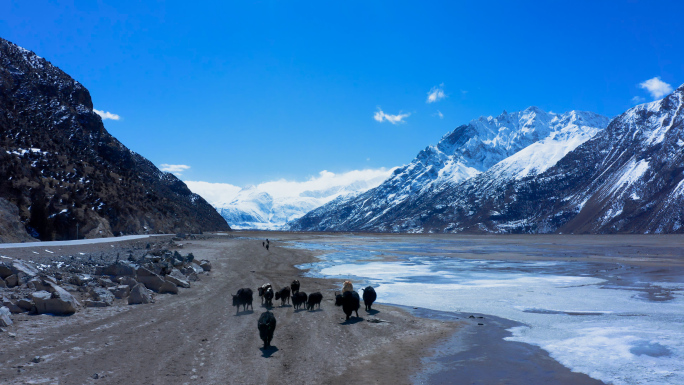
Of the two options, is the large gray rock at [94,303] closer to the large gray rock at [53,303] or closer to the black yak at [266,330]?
the large gray rock at [53,303]

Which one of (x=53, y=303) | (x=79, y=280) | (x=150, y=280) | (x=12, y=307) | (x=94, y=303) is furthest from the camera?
(x=150, y=280)

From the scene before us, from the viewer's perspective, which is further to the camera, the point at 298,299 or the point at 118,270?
the point at 118,270

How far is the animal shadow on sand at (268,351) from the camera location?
39.9 ft

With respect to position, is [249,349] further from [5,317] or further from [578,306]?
[578,306]

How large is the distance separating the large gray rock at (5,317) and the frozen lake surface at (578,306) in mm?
15696

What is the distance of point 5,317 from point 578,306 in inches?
875

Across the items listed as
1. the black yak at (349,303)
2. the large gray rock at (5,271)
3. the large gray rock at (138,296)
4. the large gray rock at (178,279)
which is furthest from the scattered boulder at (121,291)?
the black yak at (349,303)

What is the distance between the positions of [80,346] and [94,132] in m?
87.0

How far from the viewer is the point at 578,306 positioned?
20328mm

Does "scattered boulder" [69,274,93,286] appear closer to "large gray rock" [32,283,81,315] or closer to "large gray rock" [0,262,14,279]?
"large gray rock" [0,262,14,279]

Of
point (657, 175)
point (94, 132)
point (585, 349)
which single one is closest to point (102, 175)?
point (94, 132)

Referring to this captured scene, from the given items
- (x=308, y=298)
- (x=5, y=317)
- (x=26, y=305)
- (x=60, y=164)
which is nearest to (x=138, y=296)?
(x=26, y=305)

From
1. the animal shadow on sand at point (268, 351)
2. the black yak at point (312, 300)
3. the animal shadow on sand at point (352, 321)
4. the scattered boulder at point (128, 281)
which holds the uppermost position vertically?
the scattered boulder at point (128, 281)

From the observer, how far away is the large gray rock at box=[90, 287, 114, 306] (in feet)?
56.6
